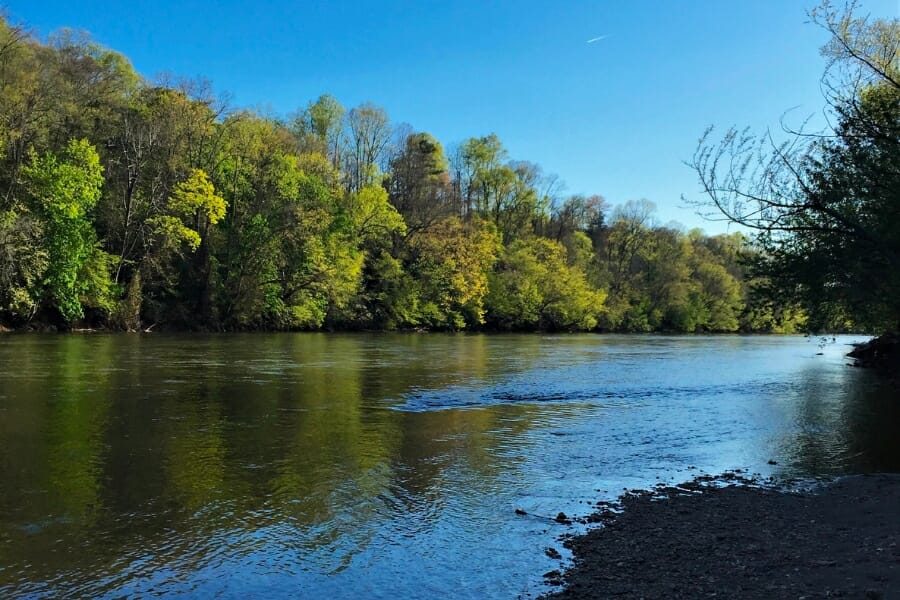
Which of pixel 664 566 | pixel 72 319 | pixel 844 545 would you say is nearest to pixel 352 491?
pixel 664 566

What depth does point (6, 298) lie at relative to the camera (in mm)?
40188

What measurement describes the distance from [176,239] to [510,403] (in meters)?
37.4

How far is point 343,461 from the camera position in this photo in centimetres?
1139

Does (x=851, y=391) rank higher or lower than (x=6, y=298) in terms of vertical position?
lower

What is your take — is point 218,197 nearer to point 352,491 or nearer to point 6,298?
point 6,298

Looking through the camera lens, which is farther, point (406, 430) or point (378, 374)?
point (378, 374)

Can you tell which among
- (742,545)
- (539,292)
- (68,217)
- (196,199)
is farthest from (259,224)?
(742,545)

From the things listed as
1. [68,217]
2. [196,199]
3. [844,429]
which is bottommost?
[844,429]

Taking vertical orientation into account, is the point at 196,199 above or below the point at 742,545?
above

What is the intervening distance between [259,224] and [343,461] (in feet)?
156

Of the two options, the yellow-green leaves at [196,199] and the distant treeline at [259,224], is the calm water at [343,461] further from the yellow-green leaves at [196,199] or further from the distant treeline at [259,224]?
the yellow-green leaves at [196,199]

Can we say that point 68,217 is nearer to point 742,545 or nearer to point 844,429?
point 844,429

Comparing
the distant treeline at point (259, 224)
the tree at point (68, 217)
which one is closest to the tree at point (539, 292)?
the distant treeline at point (259, 224)

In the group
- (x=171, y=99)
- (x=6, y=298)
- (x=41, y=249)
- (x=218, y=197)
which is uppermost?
(x=171, y=99)
